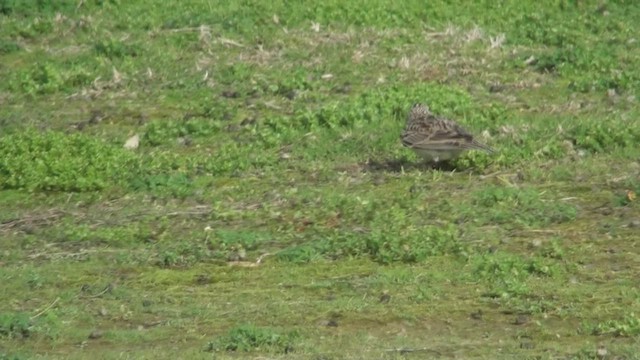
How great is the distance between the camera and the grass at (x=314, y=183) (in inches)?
405

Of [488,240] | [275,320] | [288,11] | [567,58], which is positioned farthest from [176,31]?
[275,320]

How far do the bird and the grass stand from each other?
202 mm

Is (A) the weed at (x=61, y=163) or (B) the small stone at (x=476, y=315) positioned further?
(A) the weed at (x=61, y=163)

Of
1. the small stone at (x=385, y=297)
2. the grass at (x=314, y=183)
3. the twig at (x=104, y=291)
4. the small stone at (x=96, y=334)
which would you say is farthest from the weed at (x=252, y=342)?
the twig at (x=104, y=291)

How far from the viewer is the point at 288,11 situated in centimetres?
1856

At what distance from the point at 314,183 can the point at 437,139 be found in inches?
44.8

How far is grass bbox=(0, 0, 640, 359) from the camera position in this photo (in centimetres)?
1030

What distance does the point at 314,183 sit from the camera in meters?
14.0

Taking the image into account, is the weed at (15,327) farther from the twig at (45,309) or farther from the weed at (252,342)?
the weed at (252,342)

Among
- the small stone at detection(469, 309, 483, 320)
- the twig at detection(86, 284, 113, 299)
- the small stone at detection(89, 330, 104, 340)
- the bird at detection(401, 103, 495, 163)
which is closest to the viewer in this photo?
the small stone at detection(469, 309, 483, 320)

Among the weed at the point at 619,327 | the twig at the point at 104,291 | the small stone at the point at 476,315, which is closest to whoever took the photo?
the weed at the point at 619,327

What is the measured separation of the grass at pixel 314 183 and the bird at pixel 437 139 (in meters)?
0.20

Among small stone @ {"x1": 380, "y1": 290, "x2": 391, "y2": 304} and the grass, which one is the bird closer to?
the grass

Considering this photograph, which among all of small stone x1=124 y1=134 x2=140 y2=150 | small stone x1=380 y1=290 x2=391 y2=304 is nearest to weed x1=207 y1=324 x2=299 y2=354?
small stone x1=380 y1=290 x2=391 y2=304
